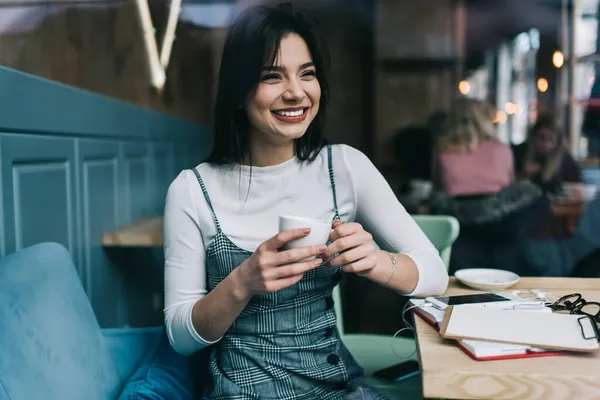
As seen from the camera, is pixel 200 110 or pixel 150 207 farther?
pixel 200 110

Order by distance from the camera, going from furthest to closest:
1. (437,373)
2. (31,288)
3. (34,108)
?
(34,108) < (31,288) < (437,373)

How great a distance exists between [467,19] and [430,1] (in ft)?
1.29

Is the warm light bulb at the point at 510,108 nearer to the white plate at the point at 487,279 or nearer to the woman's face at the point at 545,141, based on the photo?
the woman's face at the point at 545,141

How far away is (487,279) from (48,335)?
96 centimetres

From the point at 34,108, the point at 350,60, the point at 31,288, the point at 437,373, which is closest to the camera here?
the point at 437,373

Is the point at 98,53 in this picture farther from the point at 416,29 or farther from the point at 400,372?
the point at 416,29

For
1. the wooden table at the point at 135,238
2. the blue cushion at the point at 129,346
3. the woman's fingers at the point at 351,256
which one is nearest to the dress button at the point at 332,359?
the woman's fingers at the point at 351,256

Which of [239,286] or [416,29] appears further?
[416,29]

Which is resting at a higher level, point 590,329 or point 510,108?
point 510,108

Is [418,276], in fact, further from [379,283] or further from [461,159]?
[461,159]

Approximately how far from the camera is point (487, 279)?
134 cm

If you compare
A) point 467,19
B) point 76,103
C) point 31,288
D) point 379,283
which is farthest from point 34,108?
point 467,19

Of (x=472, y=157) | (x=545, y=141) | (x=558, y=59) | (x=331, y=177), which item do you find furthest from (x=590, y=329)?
(x=558, y=59)

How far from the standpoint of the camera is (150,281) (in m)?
2.52
